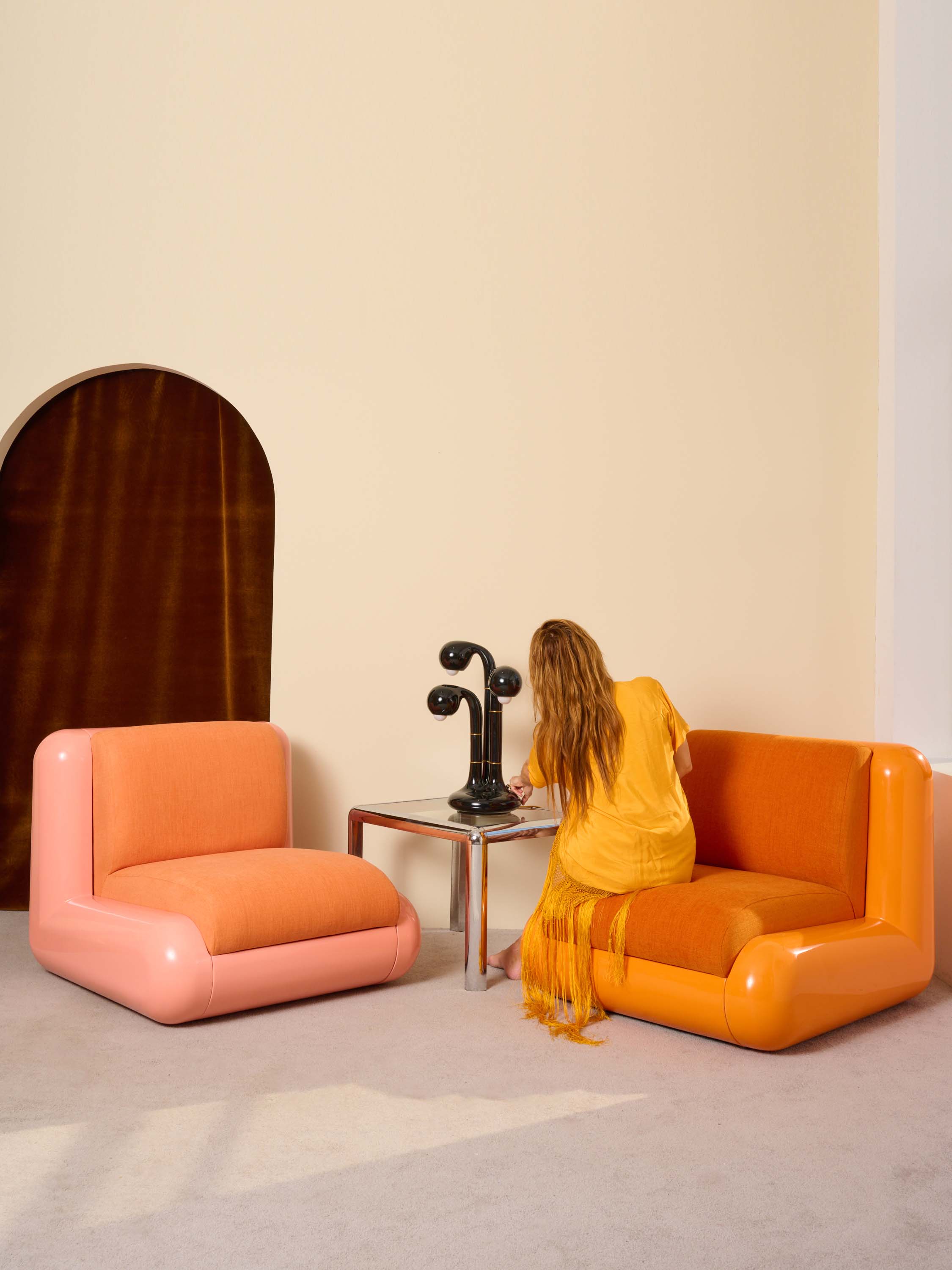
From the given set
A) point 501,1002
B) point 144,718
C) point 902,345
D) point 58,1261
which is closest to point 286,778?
point 144,718

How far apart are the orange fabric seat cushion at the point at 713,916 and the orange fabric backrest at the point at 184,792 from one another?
1254mm

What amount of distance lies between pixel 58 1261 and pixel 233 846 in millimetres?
1930

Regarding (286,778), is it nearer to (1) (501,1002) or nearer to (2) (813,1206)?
(1) (501,1002)

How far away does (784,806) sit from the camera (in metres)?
3.50

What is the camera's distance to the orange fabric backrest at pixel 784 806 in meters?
3.34

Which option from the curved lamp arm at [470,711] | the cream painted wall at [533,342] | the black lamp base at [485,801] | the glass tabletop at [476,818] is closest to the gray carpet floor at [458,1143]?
the glass tabletop at [476,818]

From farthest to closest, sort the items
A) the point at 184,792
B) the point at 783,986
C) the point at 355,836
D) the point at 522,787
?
the point at 355,836
the point at 184,792
the point at 522,787
the point at 783,986

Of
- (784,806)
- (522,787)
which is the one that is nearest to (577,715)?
(522,787)

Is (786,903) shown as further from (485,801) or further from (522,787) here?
(485,801)

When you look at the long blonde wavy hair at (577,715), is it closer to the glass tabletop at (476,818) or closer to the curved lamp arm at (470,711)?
the glass tabletop at (476,818)

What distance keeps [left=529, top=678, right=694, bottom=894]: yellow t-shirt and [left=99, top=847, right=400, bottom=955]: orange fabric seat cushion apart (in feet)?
2.22

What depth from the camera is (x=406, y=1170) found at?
87.1 inches

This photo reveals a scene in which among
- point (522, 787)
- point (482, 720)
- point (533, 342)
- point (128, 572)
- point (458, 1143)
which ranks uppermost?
point (533, 342)

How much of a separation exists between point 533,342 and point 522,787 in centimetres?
175
